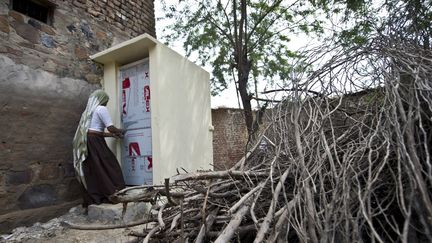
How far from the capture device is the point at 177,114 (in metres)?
4.01

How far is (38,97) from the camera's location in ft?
10.9

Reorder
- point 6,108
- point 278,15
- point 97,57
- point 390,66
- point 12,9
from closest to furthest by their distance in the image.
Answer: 1. point 390,66
2. point 6,108
3. point 12,9
4. point 97,57
5. point 278,15

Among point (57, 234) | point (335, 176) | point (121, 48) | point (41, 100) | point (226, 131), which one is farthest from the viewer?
point (226, 131)

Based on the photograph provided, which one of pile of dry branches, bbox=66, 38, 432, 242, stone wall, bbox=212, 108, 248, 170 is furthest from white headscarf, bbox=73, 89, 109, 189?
stone wall, bbox=212, 108, 248, 170

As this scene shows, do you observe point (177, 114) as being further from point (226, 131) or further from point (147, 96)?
point (226, 131)

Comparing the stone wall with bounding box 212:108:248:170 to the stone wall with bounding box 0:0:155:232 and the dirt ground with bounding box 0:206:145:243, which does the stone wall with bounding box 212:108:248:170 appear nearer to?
the stone wall with bounding box 0:0:155:232

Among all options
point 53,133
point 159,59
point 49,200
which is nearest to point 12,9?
point 53,133

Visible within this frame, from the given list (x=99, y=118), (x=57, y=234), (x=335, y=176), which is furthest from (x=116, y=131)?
(x=335, y=176)

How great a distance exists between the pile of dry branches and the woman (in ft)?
7.75

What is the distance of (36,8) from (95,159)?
2.11 meters

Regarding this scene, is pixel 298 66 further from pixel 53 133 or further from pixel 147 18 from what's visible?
pixel 147 18

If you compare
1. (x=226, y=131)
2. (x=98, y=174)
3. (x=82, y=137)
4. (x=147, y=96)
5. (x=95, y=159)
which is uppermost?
(x=147, y=96)

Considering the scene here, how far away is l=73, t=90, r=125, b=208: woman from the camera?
11.0 feet

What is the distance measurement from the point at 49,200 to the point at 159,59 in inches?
87.2
